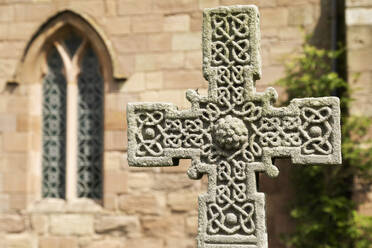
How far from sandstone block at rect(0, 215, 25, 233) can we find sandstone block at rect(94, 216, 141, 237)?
37.2 inches

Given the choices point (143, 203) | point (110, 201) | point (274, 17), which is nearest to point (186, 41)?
point (274, 17)

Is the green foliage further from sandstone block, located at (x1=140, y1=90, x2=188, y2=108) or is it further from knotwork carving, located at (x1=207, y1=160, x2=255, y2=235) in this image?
knotwork carving, located at (x1=207, y1=160, x2=255, y2=235)

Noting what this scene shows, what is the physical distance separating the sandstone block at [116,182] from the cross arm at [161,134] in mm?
3251

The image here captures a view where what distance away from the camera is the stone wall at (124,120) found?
669cm

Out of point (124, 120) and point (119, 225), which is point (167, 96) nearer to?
point (124, 120)

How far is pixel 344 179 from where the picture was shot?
643cm

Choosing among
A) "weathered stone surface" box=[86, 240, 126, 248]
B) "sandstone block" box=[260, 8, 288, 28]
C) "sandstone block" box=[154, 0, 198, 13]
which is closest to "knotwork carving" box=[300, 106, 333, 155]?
"sandstone block" box=[260, 8, 288, 28]

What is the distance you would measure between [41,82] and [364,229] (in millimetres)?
4222

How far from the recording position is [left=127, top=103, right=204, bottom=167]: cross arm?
3.68 meters

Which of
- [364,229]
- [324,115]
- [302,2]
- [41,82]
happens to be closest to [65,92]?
[41,82]

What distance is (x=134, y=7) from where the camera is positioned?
7125 mm

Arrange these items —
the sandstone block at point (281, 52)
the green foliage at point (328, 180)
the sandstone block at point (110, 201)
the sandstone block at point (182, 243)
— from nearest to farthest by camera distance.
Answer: the green foliage at point (328, 180) → the sandstone block at point (281, 52) → the sandstone block at point (182, 243) → the sandstone block at point (110, 201)

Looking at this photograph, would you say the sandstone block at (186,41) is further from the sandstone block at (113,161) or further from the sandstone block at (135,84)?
the sandstone block at (113,161)

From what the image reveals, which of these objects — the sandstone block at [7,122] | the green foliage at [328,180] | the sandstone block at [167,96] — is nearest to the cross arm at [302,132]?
the green foliage at [328,180]
